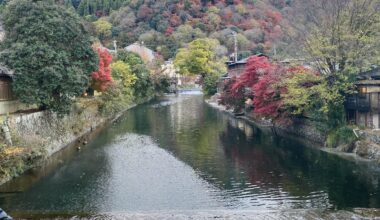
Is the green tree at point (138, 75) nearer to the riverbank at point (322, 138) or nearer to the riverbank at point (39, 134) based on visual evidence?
the riverbank at point (39, 134)

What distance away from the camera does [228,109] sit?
55.1 meters

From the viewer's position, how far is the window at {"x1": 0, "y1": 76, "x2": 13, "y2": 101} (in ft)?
97.1

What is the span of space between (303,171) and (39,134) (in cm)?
1648

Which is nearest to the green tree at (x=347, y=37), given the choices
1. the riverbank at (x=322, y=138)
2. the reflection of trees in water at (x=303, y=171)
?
the riverbank at (x=322, y=138)

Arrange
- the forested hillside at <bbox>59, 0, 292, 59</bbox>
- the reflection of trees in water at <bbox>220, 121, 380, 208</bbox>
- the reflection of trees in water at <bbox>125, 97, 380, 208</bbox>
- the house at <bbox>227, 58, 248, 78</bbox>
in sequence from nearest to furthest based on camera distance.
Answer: the reflection of trees in water at <bbox>220, 121, 380, 208</bbox>, the reflection of trees in water at <bbox>125, 97, 380, 208</bbox>, the house at <bbox>227, 58, 248, 78</bbox>, the forested hillside at <bbox>59, 0, 292, 59</bbox>

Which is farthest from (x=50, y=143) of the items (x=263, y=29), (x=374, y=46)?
(x=263, y=29)

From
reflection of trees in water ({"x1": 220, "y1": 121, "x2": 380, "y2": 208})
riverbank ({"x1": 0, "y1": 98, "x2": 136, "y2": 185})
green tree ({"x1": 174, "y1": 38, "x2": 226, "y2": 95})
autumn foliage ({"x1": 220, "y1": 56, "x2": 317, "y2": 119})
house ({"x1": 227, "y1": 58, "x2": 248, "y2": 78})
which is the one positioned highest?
green tree ({"x1": 174, "y1": 38, "x2": 226, "y2": 95})

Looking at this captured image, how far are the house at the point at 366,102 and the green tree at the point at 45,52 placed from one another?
61.1 ft

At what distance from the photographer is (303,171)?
24578mm

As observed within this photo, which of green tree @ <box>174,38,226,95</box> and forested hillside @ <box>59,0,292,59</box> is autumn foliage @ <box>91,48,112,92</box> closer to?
green tree @ <box>174,38,226,95</box>

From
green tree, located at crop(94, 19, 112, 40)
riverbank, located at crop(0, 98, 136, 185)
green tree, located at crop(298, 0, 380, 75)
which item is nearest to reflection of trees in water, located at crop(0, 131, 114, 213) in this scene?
riverbank, located at crop(0, 98, 136, 185)

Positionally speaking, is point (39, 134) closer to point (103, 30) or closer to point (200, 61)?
point (200, 61)

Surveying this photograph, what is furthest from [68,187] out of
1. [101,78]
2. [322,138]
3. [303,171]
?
[101,78]

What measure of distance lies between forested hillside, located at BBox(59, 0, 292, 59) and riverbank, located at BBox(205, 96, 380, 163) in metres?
69.1
